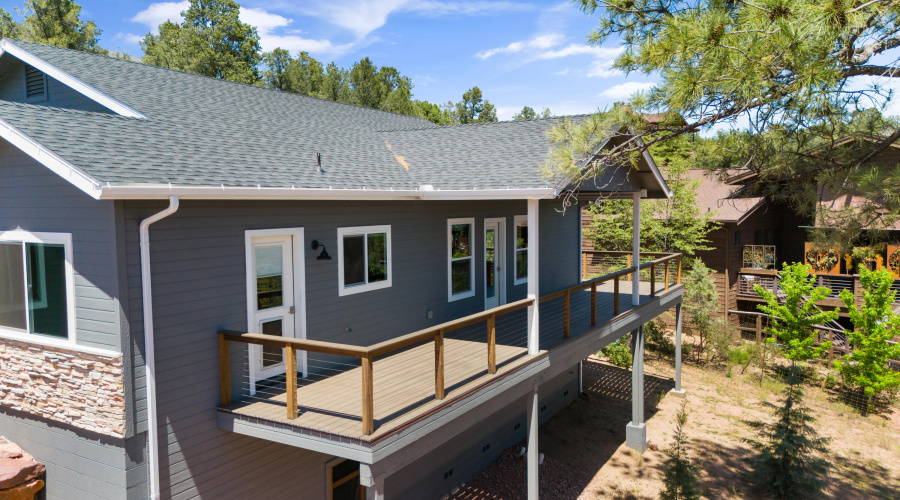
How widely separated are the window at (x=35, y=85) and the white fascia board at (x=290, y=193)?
178 inches

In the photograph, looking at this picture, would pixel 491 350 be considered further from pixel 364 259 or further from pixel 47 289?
pixel 47 289

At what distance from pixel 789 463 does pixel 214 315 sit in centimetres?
972

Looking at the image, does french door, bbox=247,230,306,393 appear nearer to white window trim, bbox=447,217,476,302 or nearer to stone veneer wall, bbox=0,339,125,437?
stone veneer wall, bbox=0,339,125,437

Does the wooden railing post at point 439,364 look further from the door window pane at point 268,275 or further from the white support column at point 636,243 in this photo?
the white support column at point 636,243

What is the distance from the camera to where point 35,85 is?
8.25m

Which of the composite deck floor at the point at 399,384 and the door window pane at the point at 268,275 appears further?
the door window pane at the point at 268,275

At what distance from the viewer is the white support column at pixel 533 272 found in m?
7.71

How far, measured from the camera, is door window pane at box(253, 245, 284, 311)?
6668mm

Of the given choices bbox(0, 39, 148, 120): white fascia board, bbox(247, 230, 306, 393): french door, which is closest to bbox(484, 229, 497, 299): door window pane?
bbox(247, 230, 306, 393): french door

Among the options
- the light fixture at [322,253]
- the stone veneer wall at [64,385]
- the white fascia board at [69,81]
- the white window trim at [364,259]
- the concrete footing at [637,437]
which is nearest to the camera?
the stone veneer wall at [64,385]

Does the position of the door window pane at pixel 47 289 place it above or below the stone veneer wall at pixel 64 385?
above

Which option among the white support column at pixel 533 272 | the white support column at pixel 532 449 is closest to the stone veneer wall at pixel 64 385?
the white support column at pixel 533 272

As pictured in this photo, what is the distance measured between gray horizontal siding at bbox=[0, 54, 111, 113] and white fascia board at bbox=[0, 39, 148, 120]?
12cm

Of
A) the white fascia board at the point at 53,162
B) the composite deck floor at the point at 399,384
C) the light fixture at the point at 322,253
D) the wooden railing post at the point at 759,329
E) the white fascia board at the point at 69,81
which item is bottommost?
the wooden railing post at the point at 759,329
